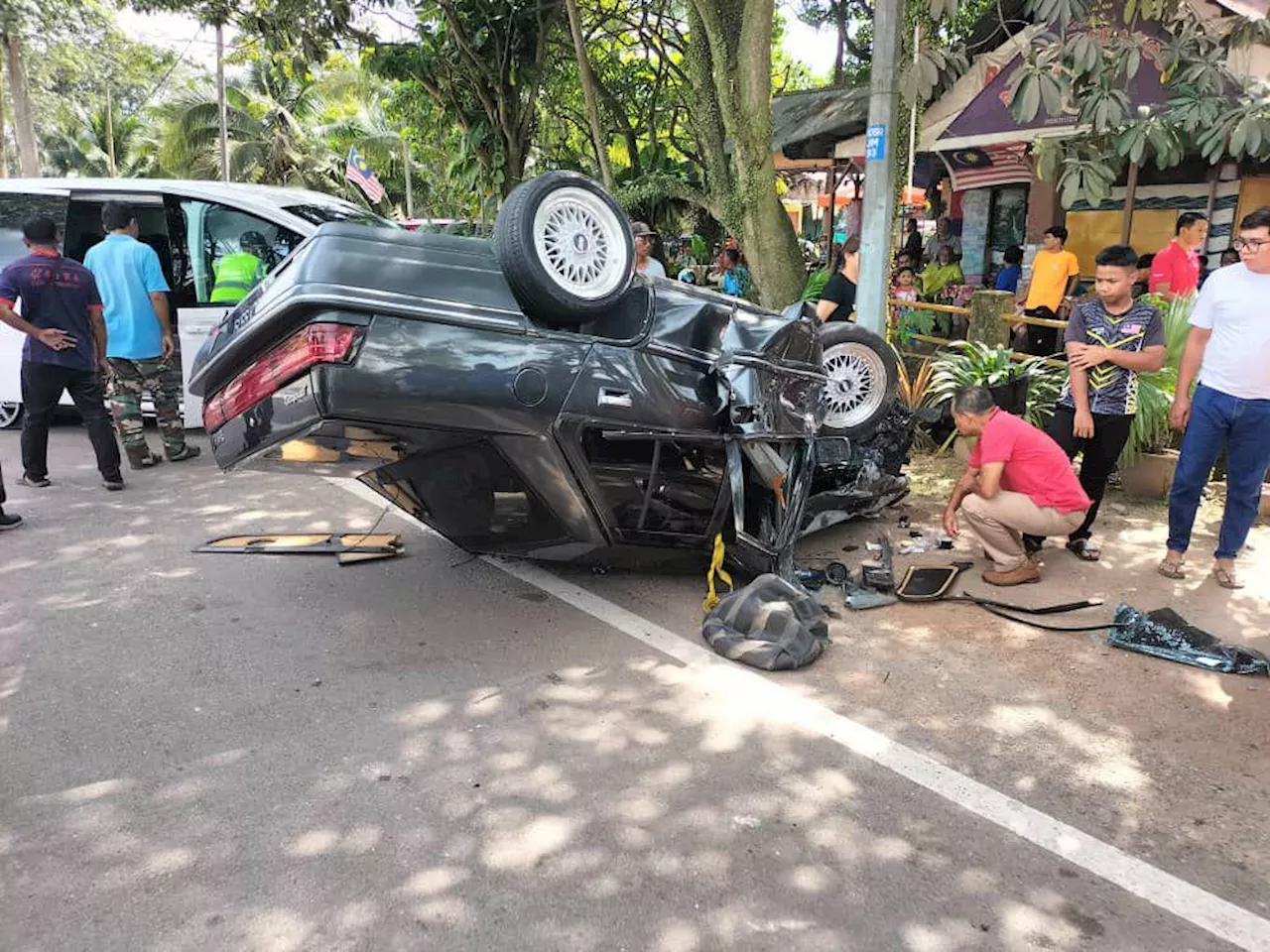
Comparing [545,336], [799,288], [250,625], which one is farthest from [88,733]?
[799,288]

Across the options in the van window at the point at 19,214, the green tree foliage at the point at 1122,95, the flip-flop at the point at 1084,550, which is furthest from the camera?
the van window at the point at 19,214

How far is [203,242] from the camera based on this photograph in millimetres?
7188

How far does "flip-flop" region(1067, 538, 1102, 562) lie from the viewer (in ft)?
16.6

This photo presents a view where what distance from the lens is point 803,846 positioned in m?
2.60

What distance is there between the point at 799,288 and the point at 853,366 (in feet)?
7.90

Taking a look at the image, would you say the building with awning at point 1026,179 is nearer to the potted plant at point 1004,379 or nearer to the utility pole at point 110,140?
the potted plant at point 1004,379

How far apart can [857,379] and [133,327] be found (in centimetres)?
498

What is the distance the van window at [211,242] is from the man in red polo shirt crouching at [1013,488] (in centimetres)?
519

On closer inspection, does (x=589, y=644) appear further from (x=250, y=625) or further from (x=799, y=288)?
(x=799, y=288)

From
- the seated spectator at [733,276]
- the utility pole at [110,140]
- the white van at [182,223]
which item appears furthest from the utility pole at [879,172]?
the utility pole at [110,140]

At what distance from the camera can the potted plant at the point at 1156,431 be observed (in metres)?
5.96

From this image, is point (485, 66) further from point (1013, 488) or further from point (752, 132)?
point (1013, 488)

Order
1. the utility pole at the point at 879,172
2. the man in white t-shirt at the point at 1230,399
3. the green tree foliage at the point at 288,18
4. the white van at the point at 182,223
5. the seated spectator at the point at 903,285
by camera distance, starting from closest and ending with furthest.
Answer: the man in white t-shirt at the point at 1230,399, the utility pole at the point at 879,172, the white van at the point at 182,223, the seated spectator at the point at 903,285, the green tree foliage at the point at 288,18

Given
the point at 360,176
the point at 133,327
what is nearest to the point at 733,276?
the point at 360,176
